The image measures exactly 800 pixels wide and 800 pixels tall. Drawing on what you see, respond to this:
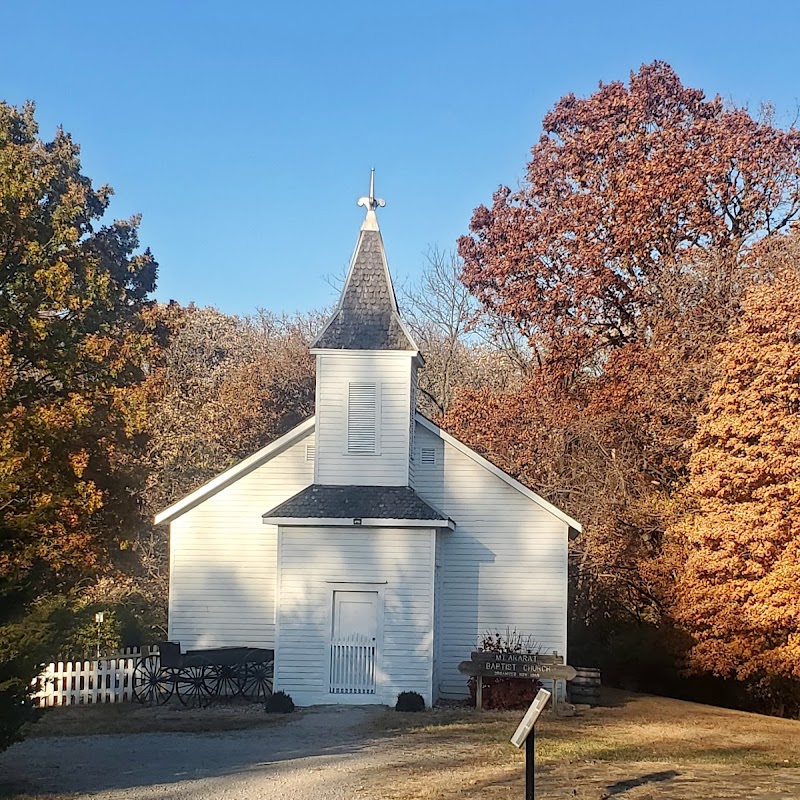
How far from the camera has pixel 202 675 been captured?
22.8 metres

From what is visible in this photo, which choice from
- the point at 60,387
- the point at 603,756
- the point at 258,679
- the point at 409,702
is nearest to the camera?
the point at 603,756

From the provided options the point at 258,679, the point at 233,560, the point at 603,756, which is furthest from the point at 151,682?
the point at 603,756

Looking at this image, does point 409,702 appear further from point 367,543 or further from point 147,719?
point 147,719

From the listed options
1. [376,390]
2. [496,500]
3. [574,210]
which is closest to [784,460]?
[496,500]

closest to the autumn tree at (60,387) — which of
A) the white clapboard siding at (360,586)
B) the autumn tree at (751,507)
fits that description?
the white clapboard siding at (360,586)

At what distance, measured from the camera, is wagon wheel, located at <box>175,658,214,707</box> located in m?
22.4

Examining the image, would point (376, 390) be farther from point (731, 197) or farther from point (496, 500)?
point (731, 197)

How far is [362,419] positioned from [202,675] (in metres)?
6.12

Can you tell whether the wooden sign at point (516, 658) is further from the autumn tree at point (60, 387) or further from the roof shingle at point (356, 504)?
the autumn tree at point (60, 387)

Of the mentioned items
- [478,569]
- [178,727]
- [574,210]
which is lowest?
[178,727]

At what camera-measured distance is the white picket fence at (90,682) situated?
22938mm

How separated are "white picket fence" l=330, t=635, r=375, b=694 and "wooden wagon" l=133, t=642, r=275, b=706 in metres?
2.06

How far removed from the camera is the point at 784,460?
23297 millimetres

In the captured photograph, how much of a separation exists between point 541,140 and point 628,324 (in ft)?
24.2
